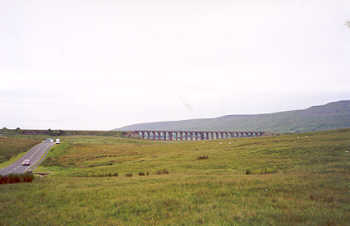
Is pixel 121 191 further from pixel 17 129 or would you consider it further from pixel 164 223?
pixel 17 129

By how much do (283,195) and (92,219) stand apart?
8.83 m

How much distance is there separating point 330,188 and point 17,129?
154057 millimetres

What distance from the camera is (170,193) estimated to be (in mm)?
13227

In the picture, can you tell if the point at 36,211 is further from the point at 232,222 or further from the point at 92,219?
the point at 232,222

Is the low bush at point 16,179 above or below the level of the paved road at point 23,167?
above

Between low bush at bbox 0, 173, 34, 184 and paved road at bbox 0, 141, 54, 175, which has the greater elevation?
low bush at bbox 0, 173, 34, 184

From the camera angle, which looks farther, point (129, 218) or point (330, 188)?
point (330, 188)

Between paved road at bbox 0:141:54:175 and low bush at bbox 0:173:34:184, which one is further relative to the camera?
paved road at bbox 0:141:54:175

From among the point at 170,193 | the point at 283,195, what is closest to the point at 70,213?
the point at 170,193

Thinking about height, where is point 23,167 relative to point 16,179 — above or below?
below

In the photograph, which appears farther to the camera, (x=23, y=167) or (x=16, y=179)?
(x=23, y=167)

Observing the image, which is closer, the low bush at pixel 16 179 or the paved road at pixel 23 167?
the low bush at pixel 16 179

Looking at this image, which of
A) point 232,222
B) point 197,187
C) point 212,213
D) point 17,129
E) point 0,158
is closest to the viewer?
point 232,222

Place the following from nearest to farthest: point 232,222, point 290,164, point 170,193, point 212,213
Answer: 1. point 232,222
2. point 212,213
3. point 170,193
4. point 290,164
